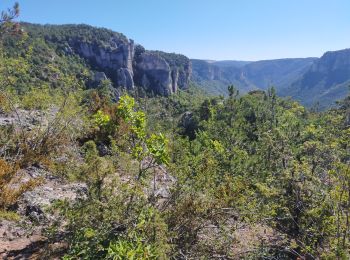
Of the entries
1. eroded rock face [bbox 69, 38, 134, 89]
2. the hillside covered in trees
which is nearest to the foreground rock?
the hillside covered in trees

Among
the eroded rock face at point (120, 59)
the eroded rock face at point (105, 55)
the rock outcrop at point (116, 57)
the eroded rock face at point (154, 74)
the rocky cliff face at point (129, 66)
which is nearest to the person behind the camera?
the rock outcrop at point (116, 57)

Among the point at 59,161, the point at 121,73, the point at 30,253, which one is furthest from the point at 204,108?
the point at 121,73

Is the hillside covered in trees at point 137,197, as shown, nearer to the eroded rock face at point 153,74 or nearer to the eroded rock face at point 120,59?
the eroded rock face at point 120,59

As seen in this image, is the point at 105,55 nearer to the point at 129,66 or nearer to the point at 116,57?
the point at 116,57

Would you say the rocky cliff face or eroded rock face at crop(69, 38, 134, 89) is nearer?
the rocky cliff face

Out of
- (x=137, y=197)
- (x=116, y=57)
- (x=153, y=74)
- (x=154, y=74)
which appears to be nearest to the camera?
(x=137, y=197)

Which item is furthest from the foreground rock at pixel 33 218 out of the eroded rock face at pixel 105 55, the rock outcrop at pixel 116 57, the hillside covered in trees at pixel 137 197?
the eroded rock face at pixel 105 55

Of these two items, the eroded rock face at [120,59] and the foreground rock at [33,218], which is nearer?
the foreground rock at [33,218]

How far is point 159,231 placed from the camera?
5.17 metres

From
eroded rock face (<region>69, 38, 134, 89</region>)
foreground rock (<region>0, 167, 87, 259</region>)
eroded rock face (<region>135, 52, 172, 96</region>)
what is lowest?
foreground rock (<region>0, 167, 87, 259</region>)

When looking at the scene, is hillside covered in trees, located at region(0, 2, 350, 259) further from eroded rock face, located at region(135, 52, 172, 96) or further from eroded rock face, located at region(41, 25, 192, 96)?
eroded rock face, located at region(135, 52, 172, 96)

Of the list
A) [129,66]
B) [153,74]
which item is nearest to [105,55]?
[129,66]

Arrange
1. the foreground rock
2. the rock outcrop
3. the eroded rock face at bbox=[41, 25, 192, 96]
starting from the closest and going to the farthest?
Answer: the foreground rock → the rock outcrop → the eroded rock face at bbox=[41, 25, 192, 96]

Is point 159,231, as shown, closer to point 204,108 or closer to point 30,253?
point 30,253
